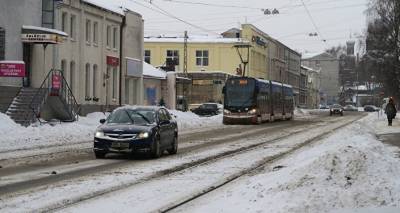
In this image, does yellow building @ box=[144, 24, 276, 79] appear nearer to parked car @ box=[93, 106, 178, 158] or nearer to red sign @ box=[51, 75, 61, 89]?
red sign @ box=[51, 75, 61, 89]

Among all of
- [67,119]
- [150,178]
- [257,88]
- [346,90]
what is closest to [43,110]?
[67,119]

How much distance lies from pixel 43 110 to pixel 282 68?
85.8m

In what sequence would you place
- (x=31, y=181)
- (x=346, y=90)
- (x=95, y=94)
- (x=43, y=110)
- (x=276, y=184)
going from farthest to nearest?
1. (x=346, y=90)
2. (x=95, y=94)
3. (x=43, y=110)
4. (x=31, y=181)
5. (x=276, y=184)

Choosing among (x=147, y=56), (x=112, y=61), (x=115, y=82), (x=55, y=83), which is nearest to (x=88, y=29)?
(x=112, y=61)

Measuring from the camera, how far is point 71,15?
44250 millimetres

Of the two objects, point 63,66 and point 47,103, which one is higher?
point 63,66

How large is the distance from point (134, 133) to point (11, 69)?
16.7 m

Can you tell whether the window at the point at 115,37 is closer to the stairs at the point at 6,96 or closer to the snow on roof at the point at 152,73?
the snow on roof at the point at 152,73

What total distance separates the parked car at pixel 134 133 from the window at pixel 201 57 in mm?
71533

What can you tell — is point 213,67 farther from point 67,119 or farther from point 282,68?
point 67,119

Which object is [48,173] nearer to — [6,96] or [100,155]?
[100,155]

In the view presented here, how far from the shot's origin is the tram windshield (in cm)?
5231

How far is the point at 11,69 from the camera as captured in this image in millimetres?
35094

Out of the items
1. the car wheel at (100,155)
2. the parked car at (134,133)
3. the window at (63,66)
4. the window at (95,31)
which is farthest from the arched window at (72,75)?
the car wheel at (100,155)
